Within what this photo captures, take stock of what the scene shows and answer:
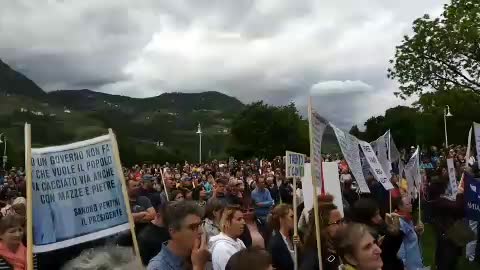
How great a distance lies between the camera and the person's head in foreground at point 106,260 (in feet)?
10.5

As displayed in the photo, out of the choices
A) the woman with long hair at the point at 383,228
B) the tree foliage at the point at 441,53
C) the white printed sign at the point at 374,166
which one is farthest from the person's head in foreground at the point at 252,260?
the tree foliage at the point at 441,53

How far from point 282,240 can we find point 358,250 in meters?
2.34

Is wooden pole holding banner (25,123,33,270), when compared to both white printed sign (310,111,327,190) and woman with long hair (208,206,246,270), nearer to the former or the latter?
woman with long hair (208,206,246,270)

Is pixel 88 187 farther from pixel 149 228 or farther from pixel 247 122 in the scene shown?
pixel 247 122

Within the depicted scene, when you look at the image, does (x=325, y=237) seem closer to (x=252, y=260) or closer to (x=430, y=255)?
(x=252, y=260)

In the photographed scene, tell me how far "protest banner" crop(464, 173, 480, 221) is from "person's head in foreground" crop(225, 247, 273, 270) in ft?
20.4

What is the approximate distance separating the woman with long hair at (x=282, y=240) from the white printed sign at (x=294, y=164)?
0.83 metres

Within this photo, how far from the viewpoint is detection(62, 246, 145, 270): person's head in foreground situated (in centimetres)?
320

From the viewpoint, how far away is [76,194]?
4449mm

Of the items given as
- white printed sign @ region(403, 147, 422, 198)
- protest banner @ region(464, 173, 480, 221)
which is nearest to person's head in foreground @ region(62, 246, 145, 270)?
protest banner @ region(464, 173, 480, 221)

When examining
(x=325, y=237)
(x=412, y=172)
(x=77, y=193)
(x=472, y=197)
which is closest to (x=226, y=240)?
(x=325, y=237)

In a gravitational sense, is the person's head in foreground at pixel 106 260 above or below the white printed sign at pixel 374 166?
below

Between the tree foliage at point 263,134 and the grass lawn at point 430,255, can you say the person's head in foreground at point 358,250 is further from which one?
the tree foliage at point 263,134

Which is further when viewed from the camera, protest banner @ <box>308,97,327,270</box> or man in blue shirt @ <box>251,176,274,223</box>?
man in blue shirt @ <box>251,176,274,223</box>
